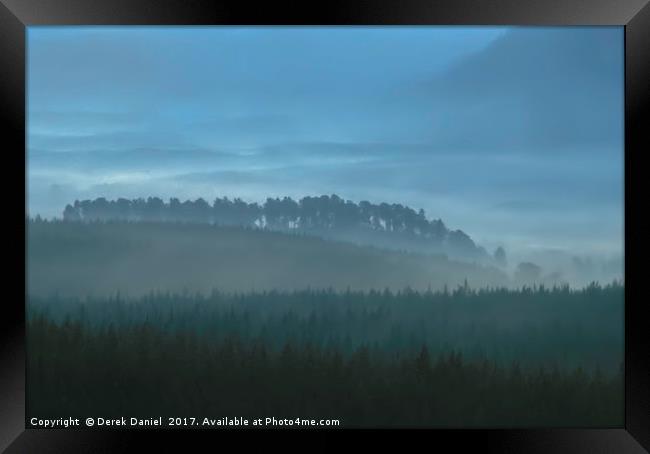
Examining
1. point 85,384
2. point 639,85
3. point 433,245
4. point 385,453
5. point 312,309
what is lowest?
point 385,453

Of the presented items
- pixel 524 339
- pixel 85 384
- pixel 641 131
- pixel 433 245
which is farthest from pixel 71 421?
pixel 641 131

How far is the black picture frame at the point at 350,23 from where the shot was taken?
3.54 m

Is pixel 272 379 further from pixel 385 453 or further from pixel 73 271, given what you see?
A: pixel 73 271

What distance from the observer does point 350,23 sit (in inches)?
141

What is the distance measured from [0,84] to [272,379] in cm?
194

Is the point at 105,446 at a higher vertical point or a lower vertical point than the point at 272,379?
lower

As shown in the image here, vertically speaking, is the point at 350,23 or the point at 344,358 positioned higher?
the point at 350,23

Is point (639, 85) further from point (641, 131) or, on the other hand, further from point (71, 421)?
point (71, 421)

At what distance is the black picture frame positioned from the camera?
354 centimetres

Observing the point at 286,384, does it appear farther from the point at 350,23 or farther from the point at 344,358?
the point at 350,23

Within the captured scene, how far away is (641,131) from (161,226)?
2.33 meters

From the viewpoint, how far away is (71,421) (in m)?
3.63

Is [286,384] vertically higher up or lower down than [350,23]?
lower down

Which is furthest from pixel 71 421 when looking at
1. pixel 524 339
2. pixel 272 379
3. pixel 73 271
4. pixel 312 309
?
pixel 524 339
